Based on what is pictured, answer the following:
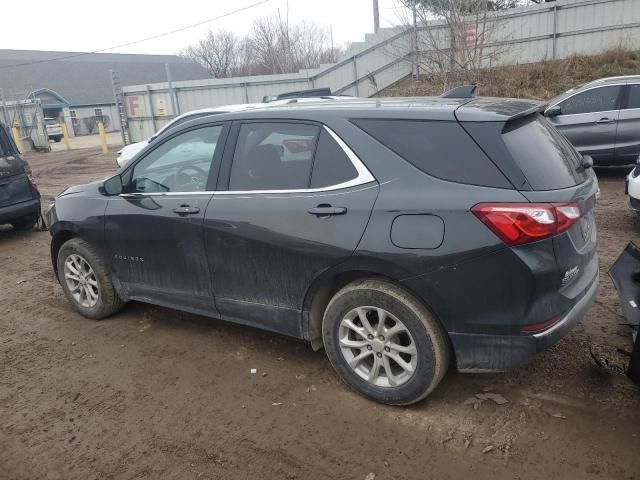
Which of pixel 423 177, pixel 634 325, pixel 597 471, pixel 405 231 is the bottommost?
pixel 597 471

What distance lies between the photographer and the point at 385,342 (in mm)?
3049

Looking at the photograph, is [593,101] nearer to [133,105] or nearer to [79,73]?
[133,105]

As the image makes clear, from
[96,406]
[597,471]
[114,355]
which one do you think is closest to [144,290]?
[114,355]

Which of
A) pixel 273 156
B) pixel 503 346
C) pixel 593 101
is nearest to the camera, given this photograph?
pixel 503 346

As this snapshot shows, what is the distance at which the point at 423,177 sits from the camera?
9.43 feet

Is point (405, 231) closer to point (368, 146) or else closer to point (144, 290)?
point (368, 146)

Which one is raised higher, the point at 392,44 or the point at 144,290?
the point at 392,44

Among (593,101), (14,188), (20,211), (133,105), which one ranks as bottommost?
(20,211)

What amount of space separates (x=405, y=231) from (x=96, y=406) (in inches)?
88.7

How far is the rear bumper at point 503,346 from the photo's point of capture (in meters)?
2.72

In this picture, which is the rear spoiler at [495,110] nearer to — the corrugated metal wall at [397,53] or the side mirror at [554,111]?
the side mirror at [554,111]

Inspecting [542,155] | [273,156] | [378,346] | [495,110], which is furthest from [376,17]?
[378,346]

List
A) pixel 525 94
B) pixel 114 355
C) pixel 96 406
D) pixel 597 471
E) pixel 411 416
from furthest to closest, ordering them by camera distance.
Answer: pixel 525 94
pixel 114 355
pixel 96 406
pixel 411 416
pixel 597 471

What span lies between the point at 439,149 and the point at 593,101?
799 centimetres
